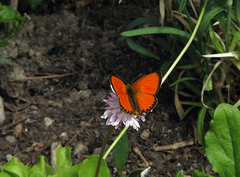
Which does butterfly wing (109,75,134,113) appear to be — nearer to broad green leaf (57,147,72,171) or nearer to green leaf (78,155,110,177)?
green leaf (78,155,110,177)

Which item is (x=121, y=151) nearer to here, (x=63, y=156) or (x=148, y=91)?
(x=63, y=156)

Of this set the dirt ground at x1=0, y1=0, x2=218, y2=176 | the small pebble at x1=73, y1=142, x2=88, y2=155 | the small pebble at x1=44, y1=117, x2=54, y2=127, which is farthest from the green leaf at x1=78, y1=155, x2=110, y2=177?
the small pebble at x1=44, y1=117, x2=54, y2=127

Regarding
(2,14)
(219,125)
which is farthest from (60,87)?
(219,125)

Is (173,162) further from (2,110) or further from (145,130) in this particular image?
(2,110)

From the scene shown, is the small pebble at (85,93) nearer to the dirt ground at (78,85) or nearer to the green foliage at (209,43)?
the dirt ground at (78,85)

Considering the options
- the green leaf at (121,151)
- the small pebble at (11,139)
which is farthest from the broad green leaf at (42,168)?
the small pebble at (11,139)

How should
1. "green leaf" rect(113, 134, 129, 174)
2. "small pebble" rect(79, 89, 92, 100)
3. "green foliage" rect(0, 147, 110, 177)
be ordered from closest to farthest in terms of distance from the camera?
1. "green foliage" rect(0, 147, 110, 177)
2. "green leaf" rect(113, 134, 129, 174)
3. "small pebble" rect(79, 89, 92, 100)
